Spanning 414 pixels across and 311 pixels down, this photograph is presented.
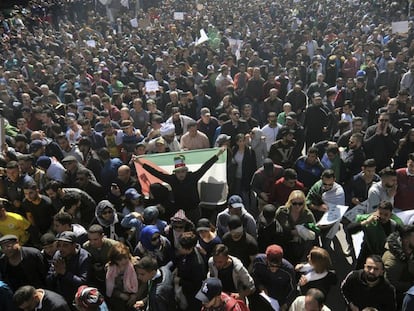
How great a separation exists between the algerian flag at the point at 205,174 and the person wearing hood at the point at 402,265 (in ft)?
8.76

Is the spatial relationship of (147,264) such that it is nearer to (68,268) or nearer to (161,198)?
(68,268)

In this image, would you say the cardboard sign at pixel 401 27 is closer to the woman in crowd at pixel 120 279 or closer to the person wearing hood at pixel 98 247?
the person wearing hood at pixel 98 247

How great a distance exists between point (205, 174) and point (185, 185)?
483 mm

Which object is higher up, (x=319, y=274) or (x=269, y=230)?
(x=269, y=230)

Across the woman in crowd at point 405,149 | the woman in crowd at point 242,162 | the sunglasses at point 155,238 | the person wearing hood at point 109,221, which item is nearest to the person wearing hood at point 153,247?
the sunglasses at point 155,238

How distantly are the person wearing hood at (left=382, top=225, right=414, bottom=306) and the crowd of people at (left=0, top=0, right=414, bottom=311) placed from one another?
0.03ft

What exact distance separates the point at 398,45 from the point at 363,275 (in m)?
12.4

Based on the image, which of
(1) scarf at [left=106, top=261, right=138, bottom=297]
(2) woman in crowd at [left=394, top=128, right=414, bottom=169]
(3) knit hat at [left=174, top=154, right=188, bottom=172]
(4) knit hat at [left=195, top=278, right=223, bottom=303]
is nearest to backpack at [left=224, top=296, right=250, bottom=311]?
(4) knit hat at [left=195, top=278, right=223, bottom=303]

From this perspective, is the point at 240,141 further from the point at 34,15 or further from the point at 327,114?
the point at 34,15

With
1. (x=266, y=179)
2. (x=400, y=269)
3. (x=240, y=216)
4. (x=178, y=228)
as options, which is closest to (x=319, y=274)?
(x=400, y=269)

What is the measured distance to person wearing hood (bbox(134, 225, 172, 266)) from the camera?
5171 mm

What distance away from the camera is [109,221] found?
5.55m

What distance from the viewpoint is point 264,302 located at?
15.9 ft

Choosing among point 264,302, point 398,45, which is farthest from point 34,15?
point 264,302
